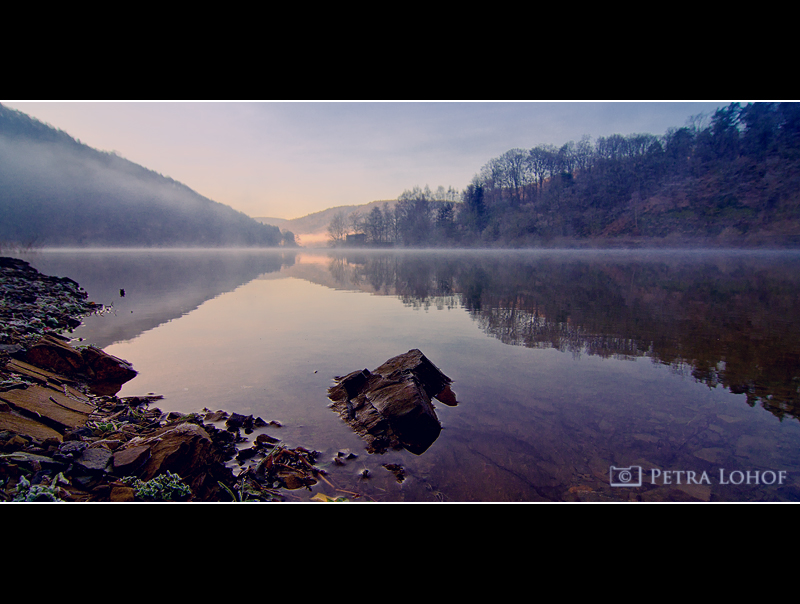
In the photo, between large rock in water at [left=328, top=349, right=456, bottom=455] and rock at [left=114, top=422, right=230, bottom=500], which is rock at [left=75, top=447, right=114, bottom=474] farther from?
large rock in water at [left=328, top=349, right=456, bottom=455]

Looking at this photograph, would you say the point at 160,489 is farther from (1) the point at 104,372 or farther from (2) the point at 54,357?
(2) the point at 54,357

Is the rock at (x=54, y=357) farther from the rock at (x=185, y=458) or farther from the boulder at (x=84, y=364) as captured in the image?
the rock at (x=185, y=458)

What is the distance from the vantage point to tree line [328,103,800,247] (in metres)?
81.1

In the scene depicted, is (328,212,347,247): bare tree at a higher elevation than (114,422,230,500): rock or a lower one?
higher

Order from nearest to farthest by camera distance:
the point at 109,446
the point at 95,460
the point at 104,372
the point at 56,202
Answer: the point at 95,460 → the point at 109,446 → the point at 104,372 → the point at 56,202

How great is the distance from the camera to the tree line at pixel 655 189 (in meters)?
81.1

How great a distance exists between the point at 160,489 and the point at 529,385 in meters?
7.51

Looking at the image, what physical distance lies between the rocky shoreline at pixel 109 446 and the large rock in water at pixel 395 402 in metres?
1.29

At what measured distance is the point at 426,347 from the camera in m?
11.5

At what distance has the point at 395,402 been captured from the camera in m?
6.51

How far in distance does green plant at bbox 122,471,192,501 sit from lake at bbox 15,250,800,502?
1.76 m

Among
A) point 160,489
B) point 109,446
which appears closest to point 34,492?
point 160,489

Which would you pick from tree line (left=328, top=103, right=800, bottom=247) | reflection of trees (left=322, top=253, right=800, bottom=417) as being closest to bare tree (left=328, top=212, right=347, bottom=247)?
tree line (left=328, top=103, right=800, bottom=247)

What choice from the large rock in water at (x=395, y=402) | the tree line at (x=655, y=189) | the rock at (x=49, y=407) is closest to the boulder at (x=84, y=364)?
the rock at (x=49, y=407)
